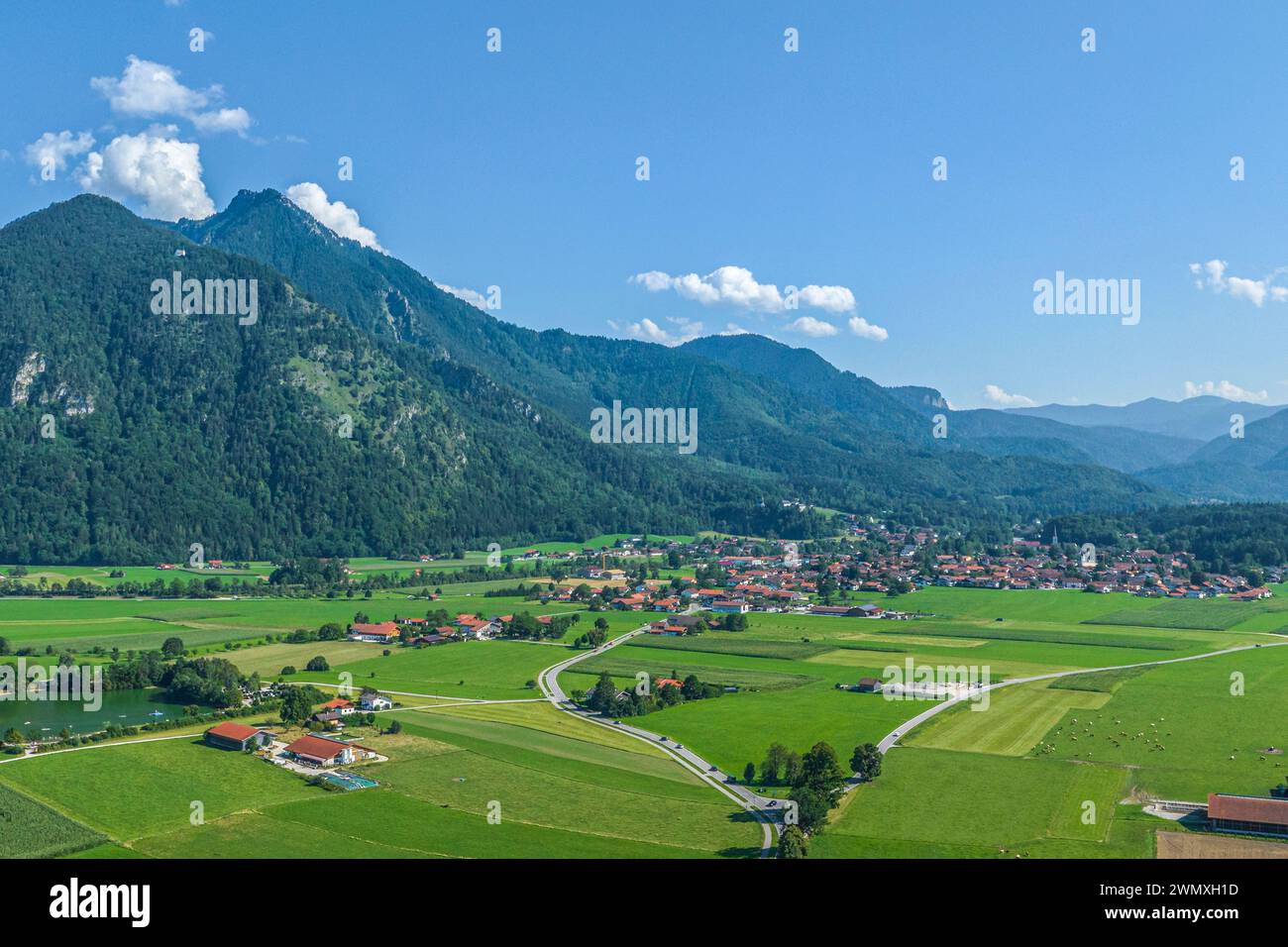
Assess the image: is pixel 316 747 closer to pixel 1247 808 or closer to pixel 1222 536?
pixel 1247 808

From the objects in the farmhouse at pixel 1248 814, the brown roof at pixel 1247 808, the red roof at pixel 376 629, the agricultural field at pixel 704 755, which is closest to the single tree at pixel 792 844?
the agricultural field at pixel 704 755

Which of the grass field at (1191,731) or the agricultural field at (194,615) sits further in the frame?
the agricultural field at (194,615)

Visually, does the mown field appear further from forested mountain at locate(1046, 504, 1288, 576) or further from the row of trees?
forested mountain at locate(1046, 504, 1288, 576)

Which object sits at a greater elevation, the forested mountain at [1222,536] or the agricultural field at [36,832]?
the forested mountain at [1222,536]

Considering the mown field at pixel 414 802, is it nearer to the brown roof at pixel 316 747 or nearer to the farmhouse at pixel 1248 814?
the brown roof at pixel 316 747

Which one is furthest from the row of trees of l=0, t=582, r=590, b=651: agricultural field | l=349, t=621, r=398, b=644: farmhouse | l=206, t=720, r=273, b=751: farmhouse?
l=349, t=621, r=398, b=644: farmhouse
